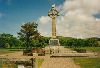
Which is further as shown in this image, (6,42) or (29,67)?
(6,42)

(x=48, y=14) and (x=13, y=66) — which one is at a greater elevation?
(x=48, y=14)

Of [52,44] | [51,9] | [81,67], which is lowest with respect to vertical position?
[81,67]

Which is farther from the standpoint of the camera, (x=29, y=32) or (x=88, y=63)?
(x=29, y=32)

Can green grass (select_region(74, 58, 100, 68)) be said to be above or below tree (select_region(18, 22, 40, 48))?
below

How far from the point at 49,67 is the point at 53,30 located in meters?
38.6

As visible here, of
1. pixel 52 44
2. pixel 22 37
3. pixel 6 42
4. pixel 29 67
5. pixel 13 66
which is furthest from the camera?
pixel 6 42

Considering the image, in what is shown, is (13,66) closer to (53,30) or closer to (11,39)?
(53,30)

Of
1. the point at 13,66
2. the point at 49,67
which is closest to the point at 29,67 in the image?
the point at 13,66

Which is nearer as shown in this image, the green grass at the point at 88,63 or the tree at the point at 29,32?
the green grass at the point at 88,63

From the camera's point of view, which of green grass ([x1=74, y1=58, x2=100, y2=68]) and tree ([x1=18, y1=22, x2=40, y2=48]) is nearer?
green grass ([x1=74, y1=58, x2=100, y2=68])

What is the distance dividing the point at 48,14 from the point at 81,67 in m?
38.7

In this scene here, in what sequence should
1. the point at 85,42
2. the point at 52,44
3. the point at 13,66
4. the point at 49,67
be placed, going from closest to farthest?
the point at 13,66 < the point at 49,67 < the point at 52,44 < the point at 85,42

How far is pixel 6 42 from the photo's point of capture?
468 feet

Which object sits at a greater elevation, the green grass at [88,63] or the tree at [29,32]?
the tree at [29,32]
